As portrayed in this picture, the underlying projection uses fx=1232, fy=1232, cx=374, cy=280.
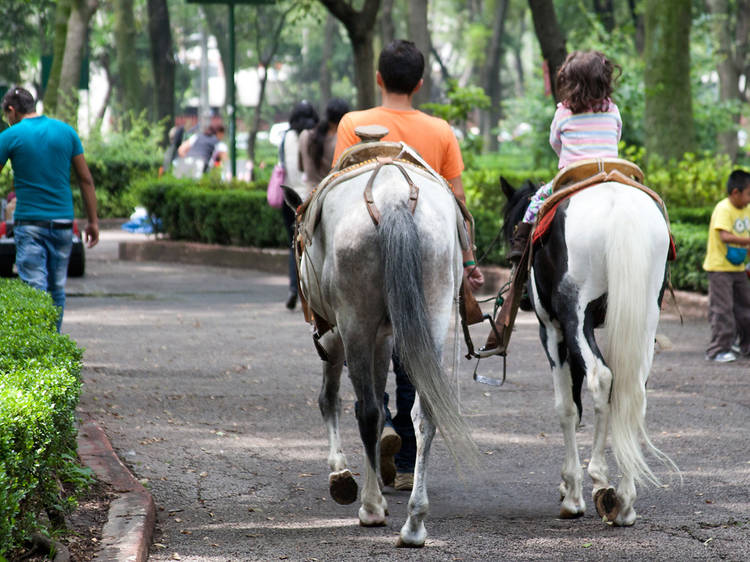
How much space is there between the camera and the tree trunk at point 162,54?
3928 centimetres

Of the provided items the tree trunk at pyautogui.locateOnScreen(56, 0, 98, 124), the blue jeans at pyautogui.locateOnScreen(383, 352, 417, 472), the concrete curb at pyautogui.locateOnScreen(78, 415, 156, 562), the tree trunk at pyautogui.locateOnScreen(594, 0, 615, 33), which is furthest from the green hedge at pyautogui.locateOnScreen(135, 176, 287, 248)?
the tree trunk at pyautogui.locateOnScreen(594, 0, 615, 33)

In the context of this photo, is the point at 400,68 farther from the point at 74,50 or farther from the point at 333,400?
the point at 74,50

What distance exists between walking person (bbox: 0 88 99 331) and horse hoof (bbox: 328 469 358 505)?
413 centimetres

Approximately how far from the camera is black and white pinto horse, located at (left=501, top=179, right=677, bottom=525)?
5609 millimetres

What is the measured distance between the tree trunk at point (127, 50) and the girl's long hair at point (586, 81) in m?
33.5

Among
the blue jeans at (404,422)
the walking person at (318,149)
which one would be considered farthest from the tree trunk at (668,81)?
the blue jeans at (404,422)

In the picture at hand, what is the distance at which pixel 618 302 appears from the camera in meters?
5.61

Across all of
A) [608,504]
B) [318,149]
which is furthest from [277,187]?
[608,504]

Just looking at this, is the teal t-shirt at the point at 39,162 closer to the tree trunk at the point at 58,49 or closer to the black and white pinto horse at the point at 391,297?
the black and white pinto horse at the point at 391,297

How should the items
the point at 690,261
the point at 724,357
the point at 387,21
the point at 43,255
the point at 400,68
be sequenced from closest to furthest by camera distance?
the point at 400,68 < the point at 43,255 < the point at 724,357 < the point at 690,261 < the point at 387,21

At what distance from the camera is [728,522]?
5633 mm

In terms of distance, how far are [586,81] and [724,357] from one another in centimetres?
544

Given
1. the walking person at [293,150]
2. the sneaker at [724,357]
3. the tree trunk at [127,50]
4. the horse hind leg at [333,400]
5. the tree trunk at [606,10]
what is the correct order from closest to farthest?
the horse hind leg at [333,400]
the sneaker at [724,357]
the walking person at [293,150]
the tree trunk at [127,50]
the tree trunk at [606,10]

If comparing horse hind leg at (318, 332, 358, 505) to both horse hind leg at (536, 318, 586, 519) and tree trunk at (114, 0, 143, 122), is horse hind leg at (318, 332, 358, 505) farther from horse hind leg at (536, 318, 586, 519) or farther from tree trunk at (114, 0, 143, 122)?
tree trunk at (114, 0, 143, 122)
